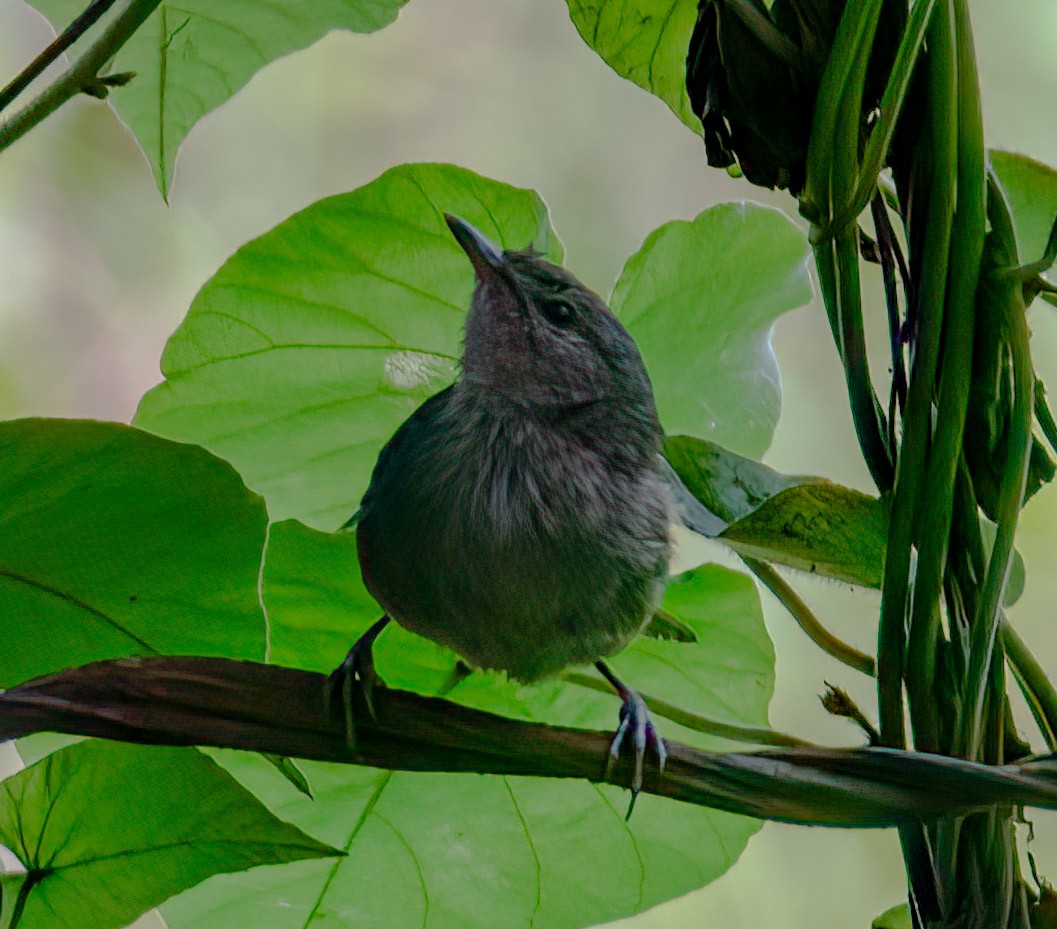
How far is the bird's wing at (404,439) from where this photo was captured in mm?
828

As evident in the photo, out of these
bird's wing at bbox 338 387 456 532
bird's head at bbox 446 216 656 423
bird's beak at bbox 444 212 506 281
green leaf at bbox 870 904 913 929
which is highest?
bird's beak at bbox 444 212 506 281

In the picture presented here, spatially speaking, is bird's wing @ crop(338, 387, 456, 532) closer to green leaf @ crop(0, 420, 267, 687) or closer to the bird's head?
the bird's head

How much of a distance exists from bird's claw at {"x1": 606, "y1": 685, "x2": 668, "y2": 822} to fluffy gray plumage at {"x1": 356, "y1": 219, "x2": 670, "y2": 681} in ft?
0.14

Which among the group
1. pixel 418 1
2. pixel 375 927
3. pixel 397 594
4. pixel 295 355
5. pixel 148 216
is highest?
pixel 418 1

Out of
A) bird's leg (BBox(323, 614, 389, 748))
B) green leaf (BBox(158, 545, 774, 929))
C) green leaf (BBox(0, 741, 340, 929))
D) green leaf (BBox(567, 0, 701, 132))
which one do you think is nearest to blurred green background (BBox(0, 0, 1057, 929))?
green leaf (BBox(158, 545, 774, 929))

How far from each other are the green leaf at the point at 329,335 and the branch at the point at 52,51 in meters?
0.29

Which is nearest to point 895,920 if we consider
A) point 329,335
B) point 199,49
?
point 329,335

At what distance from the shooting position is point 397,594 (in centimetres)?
77

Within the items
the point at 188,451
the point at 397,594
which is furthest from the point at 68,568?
the point at 397,594

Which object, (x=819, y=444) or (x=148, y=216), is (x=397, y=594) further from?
(x=148, y=216)

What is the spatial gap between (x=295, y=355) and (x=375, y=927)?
Answer: 445 millimetres

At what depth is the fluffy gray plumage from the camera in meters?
0.74

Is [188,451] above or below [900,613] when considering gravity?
above

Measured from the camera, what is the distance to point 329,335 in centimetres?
97
